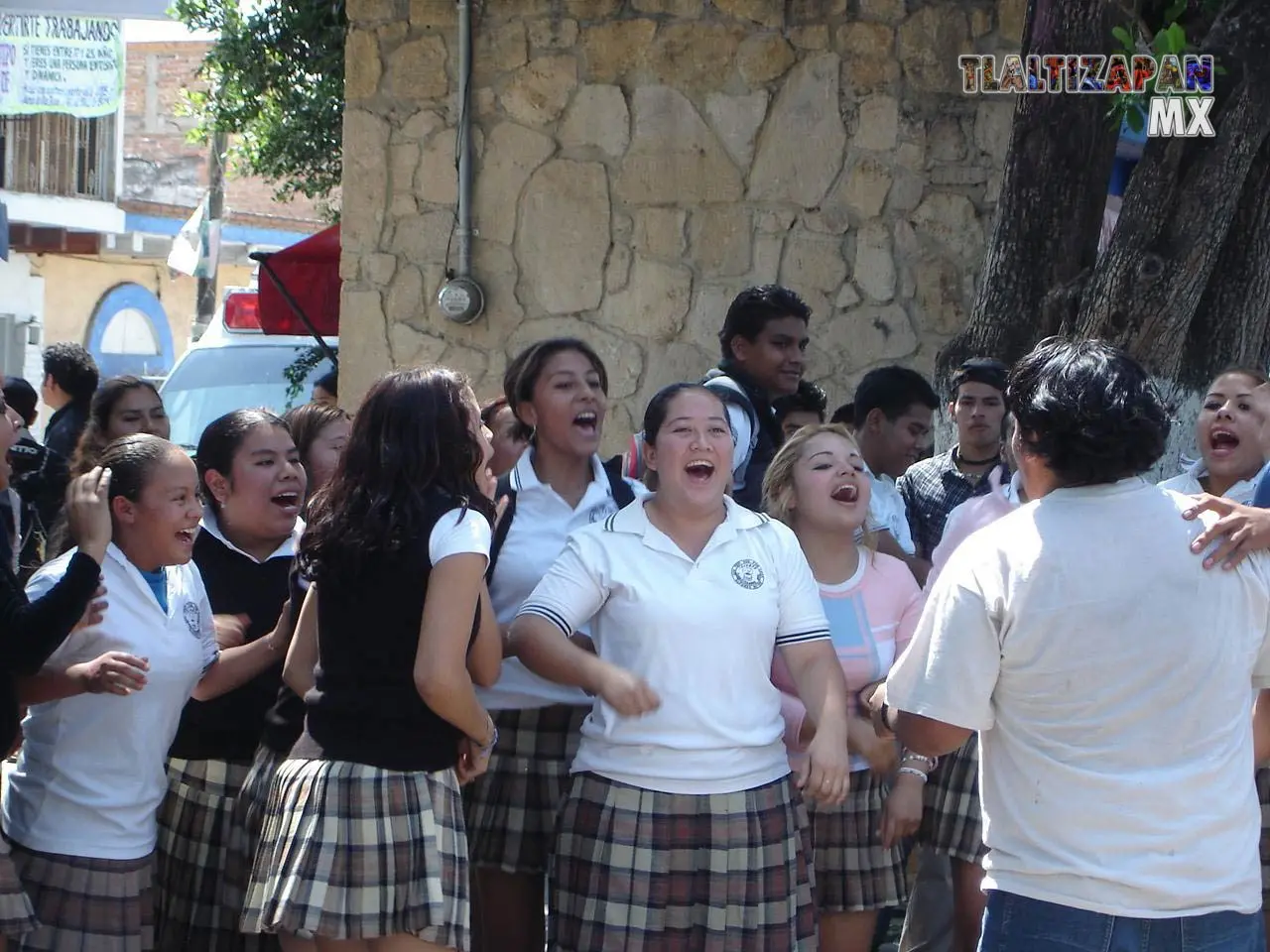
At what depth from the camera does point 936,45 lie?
293 inches

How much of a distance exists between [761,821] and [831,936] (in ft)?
2.13

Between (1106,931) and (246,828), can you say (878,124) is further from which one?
(1106,931)

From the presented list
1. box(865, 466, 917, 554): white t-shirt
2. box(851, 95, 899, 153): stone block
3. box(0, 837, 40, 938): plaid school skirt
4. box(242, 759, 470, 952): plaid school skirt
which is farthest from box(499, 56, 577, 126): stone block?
box(0, 837, 40, 938): plaid school skirt

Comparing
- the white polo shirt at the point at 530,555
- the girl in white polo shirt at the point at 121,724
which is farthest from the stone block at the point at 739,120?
the girl in white polo shirt at the point at 121,724

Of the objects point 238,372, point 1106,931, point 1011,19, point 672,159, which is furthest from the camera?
point 238,372

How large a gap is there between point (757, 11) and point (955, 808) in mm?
4747

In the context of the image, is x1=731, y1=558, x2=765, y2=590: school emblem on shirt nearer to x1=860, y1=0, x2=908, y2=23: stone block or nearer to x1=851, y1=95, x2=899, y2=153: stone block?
x1=851, y1=95, x2=899, y2=153: stone block

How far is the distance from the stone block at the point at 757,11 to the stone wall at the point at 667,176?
0.01m

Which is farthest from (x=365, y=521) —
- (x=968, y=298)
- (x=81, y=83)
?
(x=81, y=83)

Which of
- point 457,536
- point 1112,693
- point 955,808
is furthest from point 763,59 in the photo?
point 1112,693

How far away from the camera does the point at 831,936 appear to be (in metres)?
4.05

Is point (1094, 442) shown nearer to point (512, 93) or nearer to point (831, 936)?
point (831, 936)

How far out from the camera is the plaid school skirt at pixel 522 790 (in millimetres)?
3988

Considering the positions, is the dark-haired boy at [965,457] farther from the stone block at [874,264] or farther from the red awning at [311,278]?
the red awning at [311,278]
